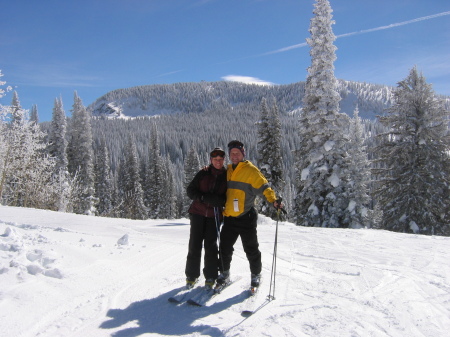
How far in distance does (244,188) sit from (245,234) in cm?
63

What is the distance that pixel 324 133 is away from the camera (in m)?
17.4

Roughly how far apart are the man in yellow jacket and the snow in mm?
563

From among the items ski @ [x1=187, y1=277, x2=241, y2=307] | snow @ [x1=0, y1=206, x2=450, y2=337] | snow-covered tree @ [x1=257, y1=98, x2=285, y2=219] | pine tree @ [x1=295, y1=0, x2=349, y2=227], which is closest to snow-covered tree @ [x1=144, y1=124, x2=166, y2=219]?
snow-covered tree @ [x1=257, y1=98, x2=285, y2=219]

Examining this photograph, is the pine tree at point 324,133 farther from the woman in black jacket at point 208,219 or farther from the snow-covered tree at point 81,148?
the snow-covered tree at point 81,148

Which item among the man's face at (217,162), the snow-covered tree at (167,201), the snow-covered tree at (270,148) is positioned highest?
the snow-covered tree at (270,148)

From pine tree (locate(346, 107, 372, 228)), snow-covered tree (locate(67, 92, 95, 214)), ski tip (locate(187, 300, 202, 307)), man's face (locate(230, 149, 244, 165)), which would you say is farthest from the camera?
snow-covered tree (locate(67, 92, 95, 214))

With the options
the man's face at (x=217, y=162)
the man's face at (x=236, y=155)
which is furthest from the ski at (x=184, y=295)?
the man's face at (x=236, y=155)

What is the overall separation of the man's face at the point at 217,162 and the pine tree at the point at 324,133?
530 inches

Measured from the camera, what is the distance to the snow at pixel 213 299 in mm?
3465

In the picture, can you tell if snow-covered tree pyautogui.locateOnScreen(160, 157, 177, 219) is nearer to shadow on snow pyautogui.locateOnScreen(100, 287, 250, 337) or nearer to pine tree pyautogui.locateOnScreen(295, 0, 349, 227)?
pine tree pyautogui.locateOnScreen(295, 0, 349, 227)

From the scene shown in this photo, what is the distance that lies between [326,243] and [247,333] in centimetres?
514

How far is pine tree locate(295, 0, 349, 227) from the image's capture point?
17.4 m

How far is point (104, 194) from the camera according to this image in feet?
146

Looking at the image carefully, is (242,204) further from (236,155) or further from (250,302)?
(250,302)
